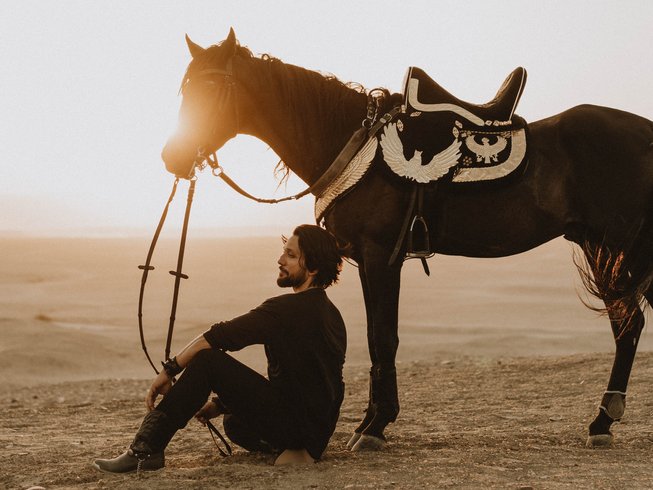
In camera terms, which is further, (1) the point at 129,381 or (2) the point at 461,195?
(1) the point at 129,381

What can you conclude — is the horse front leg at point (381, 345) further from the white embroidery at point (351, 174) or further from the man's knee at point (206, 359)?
the man's knee at point (206, 359)

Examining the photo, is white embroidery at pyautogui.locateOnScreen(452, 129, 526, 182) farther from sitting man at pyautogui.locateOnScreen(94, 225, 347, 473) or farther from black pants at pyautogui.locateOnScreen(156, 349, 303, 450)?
black pants at pyautogui.locateOnScreen(156, 349, 303, 450)

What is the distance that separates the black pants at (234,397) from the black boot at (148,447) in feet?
0.18

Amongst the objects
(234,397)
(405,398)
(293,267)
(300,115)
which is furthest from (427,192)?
(405,398)

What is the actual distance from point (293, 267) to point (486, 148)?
1629 mm

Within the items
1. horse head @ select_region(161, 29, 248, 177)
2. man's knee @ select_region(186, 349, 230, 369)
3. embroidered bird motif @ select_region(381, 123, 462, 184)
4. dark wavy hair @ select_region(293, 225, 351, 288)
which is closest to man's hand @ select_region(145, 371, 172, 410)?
man's knee @ select_region(186, 349, 230, 369)

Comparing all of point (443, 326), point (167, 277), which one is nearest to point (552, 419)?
point (443, 326)

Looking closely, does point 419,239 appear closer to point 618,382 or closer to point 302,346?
point 302,346

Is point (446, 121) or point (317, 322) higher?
point (446, 121)

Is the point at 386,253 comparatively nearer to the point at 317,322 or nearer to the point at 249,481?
the point at 317,322

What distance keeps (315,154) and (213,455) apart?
193cm

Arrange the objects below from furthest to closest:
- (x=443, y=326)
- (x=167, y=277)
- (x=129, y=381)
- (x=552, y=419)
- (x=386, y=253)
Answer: (x=167, y=277), (x=443, y=326), (x=129, y=381), (x=552, y=419), (x=386, y=253)

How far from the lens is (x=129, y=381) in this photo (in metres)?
10.6

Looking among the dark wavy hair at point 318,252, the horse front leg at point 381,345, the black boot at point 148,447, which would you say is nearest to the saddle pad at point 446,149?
the horse front leg at point 381,345
